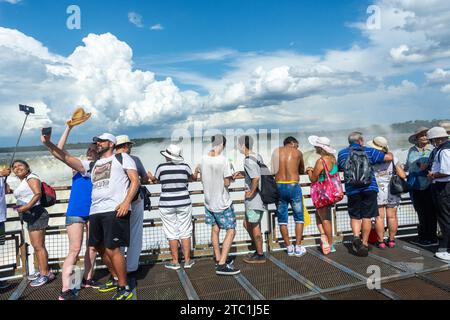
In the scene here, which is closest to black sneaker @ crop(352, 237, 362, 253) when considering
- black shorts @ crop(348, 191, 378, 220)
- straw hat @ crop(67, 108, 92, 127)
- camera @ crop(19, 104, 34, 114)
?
black shorts @ crop(348, 191, 378, 220)

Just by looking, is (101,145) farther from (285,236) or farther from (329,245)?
(329,245)

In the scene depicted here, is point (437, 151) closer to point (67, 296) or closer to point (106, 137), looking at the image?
point (106, 137)

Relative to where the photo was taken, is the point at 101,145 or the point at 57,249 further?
the point at 57,249

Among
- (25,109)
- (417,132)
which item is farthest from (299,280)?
(25,109)

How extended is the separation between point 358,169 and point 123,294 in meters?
3.64

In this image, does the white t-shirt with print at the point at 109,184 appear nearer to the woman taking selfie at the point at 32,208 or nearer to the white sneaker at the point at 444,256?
the woman taking selfie at the point at 32,208

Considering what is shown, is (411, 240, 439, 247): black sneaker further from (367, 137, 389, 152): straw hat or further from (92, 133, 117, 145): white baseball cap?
(92, 133, 117, 145): white baseball cap
